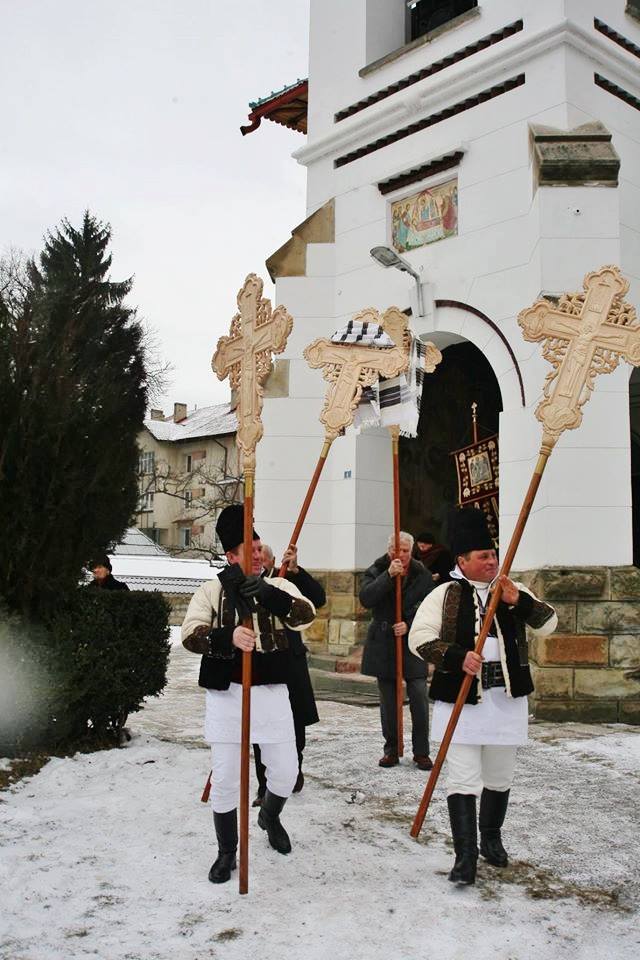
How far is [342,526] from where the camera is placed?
11.2m

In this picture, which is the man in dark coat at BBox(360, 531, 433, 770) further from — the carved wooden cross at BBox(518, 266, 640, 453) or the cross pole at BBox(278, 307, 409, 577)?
the carved wooden cross at BBox(518, 266, 640, 453)

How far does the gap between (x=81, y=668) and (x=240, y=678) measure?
7.18ft

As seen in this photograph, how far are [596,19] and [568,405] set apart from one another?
703 centimetres

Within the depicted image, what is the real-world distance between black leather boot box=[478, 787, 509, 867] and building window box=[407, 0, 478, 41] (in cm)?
1076

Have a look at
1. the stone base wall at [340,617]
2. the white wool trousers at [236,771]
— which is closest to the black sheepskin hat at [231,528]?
the white wool trousers at [236,771]

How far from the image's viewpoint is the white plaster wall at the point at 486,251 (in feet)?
27.5

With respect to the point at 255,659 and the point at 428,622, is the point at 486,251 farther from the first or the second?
the point at 255,659

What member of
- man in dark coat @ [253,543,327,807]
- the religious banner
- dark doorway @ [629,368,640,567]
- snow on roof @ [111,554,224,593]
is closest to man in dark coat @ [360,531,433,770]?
man in dark coat @ [253,543,327,807]

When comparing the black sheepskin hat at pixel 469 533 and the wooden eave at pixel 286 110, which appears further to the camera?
the wooden eave at pixel 286 110

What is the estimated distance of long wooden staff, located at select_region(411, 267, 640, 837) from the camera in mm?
4945

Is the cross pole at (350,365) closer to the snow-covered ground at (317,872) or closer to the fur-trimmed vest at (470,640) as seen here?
the snow-covered ground at (317,872)

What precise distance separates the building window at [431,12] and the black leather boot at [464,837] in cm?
1091

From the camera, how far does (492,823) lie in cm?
446

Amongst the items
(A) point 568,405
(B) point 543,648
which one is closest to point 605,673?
(B) point 543,648
